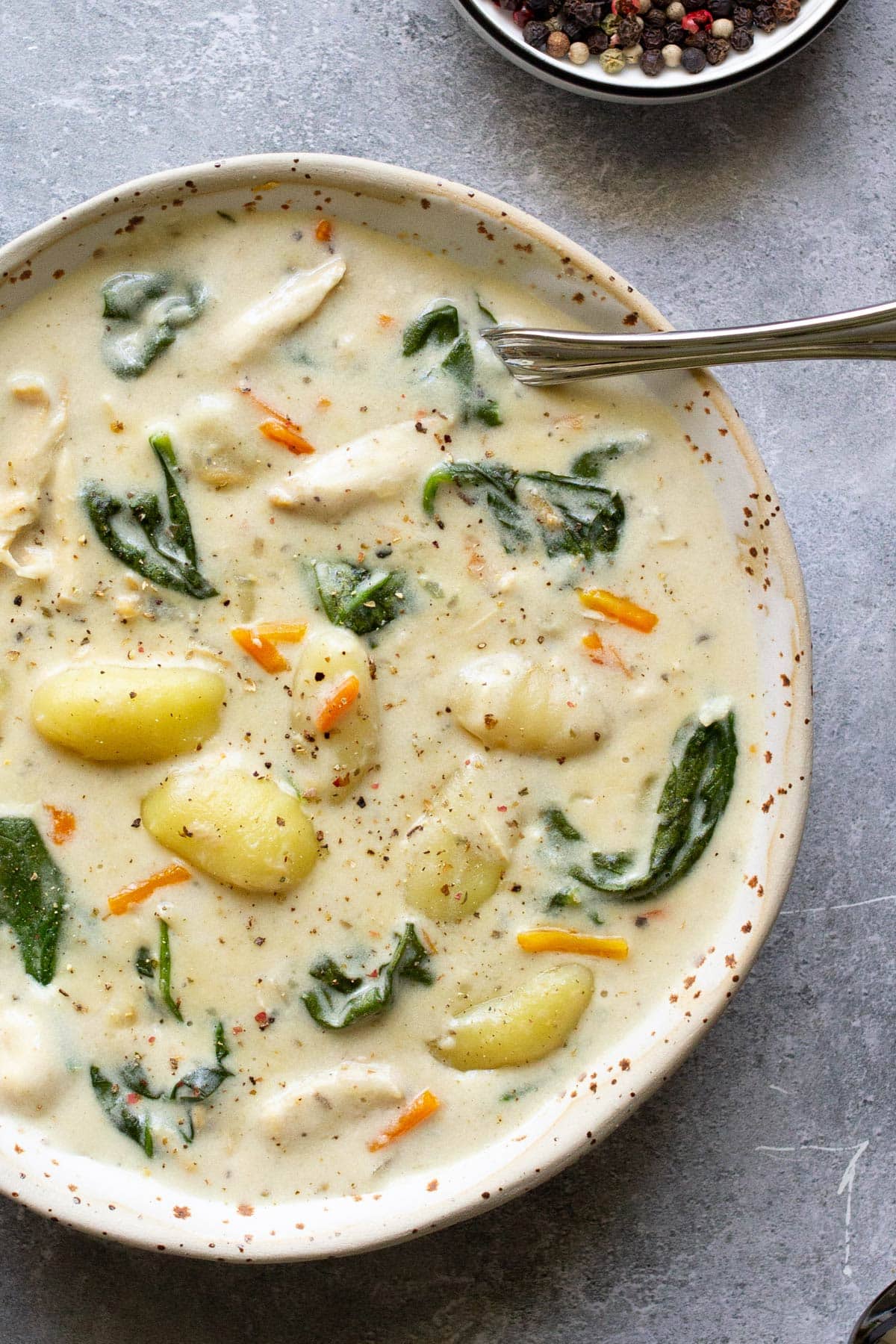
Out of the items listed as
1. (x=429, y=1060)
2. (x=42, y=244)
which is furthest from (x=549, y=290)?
(x=429, y=1060)

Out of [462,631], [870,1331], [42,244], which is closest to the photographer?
[42,244]

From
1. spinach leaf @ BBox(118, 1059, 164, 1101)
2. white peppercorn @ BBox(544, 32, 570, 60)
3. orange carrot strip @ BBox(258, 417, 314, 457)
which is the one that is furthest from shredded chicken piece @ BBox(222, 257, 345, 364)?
spinach leaf @ BBox(118, 1059, 164, 1101)

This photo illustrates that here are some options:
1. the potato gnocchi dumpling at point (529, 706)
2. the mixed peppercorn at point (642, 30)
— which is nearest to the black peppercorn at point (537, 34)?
the mixed peppercorn at point (642, 30)

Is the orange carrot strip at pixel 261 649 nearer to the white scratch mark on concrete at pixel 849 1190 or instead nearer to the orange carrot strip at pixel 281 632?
the orange carrot strip at pixel 281 632

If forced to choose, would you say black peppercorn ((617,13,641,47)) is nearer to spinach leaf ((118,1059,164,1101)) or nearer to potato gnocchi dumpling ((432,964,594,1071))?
potato gnocchi dumpling ((432,964,594,1071))

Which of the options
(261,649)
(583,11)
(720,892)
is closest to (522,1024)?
(720,892)

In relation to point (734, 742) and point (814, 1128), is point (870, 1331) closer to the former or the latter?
point (814, 1128)
